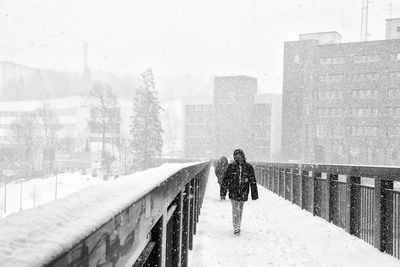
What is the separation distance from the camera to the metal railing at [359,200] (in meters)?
8.14

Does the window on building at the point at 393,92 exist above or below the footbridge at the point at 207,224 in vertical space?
above

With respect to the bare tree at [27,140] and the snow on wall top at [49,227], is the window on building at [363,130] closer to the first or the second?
the bare tree at [27,140]

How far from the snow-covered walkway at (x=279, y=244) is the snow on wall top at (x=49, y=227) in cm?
638

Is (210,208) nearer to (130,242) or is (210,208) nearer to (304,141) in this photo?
(130,242)

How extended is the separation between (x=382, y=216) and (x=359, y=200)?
1402 millimetres

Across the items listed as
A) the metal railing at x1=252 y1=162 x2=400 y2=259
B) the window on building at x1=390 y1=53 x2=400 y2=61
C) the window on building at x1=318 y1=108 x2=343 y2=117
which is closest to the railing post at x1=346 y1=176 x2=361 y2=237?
the metal railing at x1=252 y1=162 x2=400 y2=259

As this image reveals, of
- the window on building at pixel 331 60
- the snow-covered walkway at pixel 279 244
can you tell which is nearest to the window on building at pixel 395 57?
the window on building at pixel 331 60

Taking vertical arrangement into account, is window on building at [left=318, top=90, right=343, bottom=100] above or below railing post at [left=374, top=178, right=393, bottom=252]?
above

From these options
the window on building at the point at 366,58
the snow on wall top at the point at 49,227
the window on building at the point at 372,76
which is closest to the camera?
the snow on wall top at the point at 49,227

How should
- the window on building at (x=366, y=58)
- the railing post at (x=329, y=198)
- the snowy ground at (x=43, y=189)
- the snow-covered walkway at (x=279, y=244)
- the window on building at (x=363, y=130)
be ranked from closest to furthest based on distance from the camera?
the snow-covered walkway at (x=279, y=244) → the railing post at (x=329, y=198) → the snowy ground at (x=43, y=189) → the window on building at (x=363, y=130) → the window on building at (x=366, y=58)

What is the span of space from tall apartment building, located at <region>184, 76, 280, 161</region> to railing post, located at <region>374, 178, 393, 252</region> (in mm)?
92230

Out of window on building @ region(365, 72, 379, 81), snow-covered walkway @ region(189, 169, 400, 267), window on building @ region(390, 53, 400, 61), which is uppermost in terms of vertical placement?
window on building @ region(390, 53, 400, 61)

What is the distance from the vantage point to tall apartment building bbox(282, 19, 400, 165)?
77.4 meters

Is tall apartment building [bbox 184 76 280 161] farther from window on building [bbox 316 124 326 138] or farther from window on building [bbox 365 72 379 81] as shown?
window on building [bbox 365 72 379 81]
